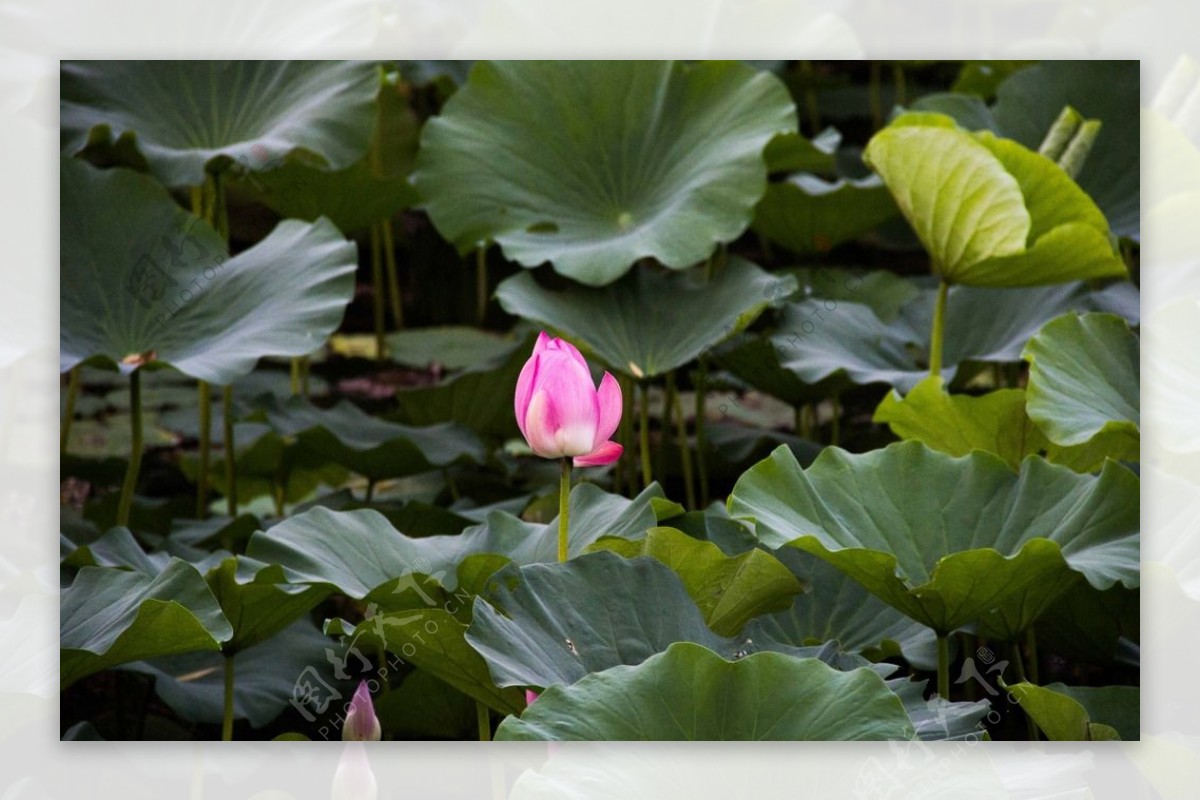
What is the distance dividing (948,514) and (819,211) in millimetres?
834

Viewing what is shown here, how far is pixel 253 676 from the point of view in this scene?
1463 millimetres

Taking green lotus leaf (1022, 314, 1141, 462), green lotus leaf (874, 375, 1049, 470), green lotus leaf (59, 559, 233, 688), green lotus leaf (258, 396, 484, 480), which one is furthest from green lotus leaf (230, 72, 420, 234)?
green lotus leaf (1022, 314, 1141, 462)

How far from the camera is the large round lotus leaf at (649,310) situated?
1.72 meters

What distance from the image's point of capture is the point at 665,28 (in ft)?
4.93

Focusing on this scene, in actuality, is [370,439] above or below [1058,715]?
above

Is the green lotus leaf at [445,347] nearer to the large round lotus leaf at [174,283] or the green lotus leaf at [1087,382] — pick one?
the large round lotus leaf at [174,283]

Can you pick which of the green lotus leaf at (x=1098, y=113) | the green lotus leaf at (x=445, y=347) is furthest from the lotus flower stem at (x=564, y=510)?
the green lotus leaf at (x=445, y=347)

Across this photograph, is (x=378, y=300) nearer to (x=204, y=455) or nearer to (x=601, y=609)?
(x=204, y=455)

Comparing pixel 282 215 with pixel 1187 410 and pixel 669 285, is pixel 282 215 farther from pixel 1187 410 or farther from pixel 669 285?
pixel 1187 410

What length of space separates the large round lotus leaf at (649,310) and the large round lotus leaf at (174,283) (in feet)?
0.80

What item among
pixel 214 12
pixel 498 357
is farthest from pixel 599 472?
pixel 214 12

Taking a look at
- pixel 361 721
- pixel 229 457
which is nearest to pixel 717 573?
pixel 361 721

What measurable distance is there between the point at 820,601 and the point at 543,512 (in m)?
0.41

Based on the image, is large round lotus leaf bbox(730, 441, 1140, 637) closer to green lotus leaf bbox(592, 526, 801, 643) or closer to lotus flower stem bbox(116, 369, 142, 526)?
green lotus leaf bbox(592, 526, 801, 643)
